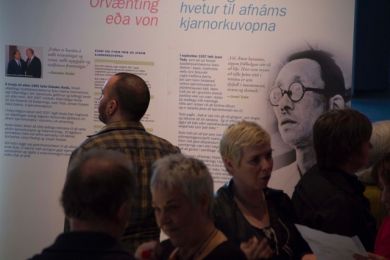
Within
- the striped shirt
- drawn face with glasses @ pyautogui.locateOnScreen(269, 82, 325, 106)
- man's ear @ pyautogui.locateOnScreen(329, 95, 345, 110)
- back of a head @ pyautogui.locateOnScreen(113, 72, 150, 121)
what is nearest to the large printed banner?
drawn face with glasses @ pyautogui.locateOnScreen(269, 82, 325, 106)

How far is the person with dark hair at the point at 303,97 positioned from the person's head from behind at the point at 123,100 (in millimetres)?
1101

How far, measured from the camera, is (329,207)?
2.46 meters

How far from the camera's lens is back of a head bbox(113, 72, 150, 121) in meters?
3.08

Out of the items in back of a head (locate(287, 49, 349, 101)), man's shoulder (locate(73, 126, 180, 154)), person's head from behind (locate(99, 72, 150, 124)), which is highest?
back of a head (locate(287, 49, 349, 101))

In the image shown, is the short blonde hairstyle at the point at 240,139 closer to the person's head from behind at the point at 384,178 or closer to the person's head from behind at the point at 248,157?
the person's head from behind at the point at 248,157

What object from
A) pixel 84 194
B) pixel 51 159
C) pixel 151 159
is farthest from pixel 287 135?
pixel 84 194

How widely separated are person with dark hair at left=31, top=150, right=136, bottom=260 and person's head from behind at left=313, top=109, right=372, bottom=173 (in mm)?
925

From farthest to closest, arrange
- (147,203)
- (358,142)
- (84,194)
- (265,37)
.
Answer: (265,37) < (147,203) < (358,142) < (84,194)

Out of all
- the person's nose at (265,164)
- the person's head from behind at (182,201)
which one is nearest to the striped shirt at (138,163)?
the person's nose at (265,164)

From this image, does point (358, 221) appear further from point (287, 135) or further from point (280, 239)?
point (287, 135)

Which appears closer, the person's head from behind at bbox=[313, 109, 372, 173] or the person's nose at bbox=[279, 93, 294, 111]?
the person's head from behind at bbox=[313, 109, 372, 173]

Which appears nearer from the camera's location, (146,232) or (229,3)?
(146,232)

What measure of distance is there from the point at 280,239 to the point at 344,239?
28cm

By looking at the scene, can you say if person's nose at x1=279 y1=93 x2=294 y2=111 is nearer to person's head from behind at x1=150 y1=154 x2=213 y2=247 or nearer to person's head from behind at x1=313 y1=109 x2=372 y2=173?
person's head from behind at x1=313 y1=109 x2=372 y2=173
